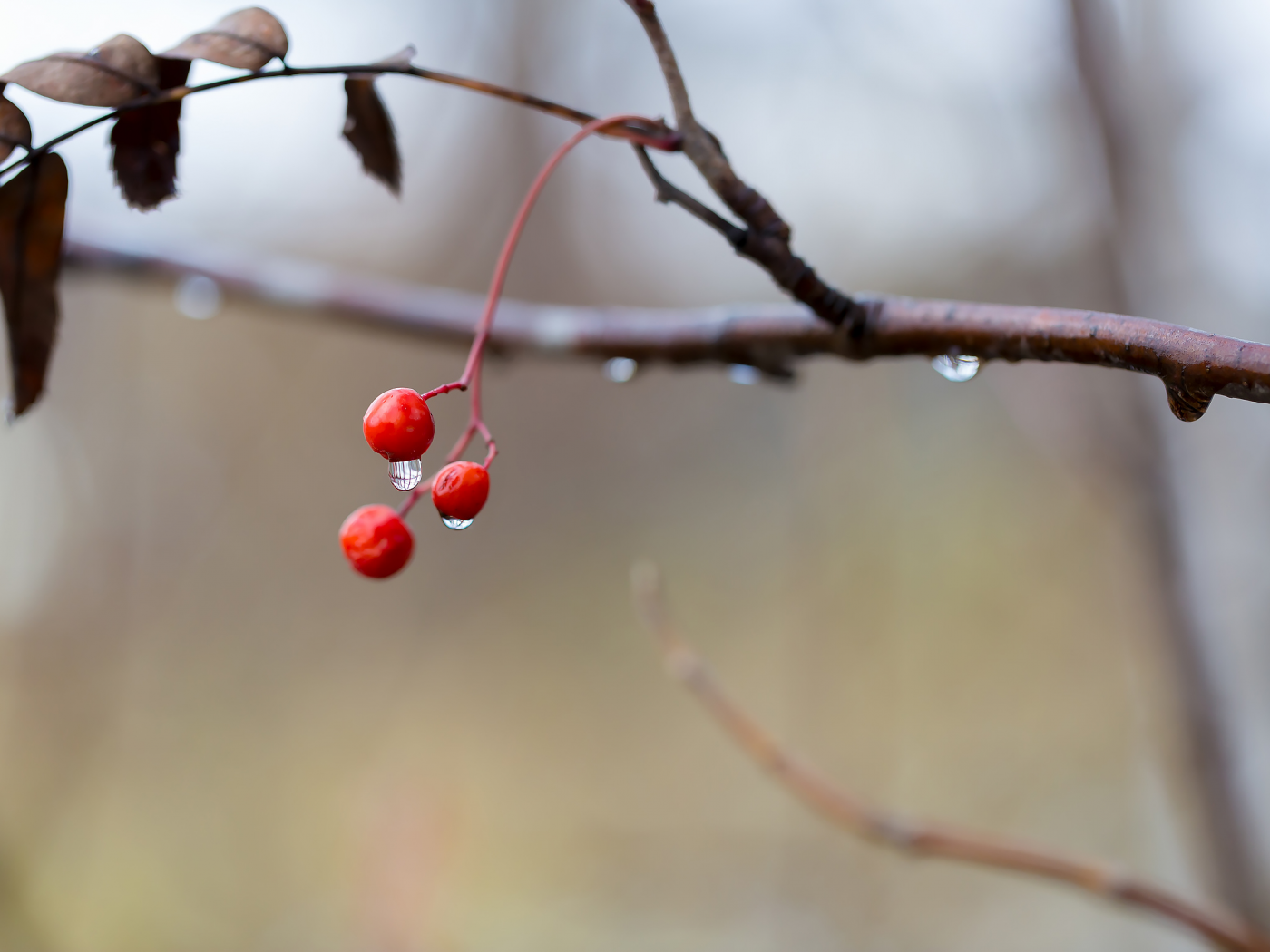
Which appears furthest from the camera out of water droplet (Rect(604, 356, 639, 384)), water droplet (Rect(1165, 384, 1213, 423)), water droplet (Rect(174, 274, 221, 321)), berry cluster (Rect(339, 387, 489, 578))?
water droplet (Rect(174, 274, 221, 321))

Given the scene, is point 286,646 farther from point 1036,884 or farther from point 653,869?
point 1036,884

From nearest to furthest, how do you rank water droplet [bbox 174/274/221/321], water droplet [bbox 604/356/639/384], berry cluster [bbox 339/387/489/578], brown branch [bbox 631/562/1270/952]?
berry cluster [bbox 339/387/489/578], brown branch [bbox 631/562/1270/952], water droplet [bbox 604/356/639/384], water droplet [bbox 174/274/221/321]

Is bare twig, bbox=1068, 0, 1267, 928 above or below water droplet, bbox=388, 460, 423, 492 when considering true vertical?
above

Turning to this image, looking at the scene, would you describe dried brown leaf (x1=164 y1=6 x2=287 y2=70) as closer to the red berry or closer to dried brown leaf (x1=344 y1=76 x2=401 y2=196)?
dried brown leaf (x1=344 y1=76 x2=401 y2=196)

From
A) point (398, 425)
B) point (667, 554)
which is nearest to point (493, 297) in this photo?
point (398, 425)

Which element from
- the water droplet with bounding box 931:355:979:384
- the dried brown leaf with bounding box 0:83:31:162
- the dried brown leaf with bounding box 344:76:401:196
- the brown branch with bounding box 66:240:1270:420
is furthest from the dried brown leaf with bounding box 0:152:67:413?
the water droplet with bounding box 931:355:979:384

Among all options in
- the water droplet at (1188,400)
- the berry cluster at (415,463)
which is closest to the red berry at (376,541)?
the berry cluster at (415,463)
